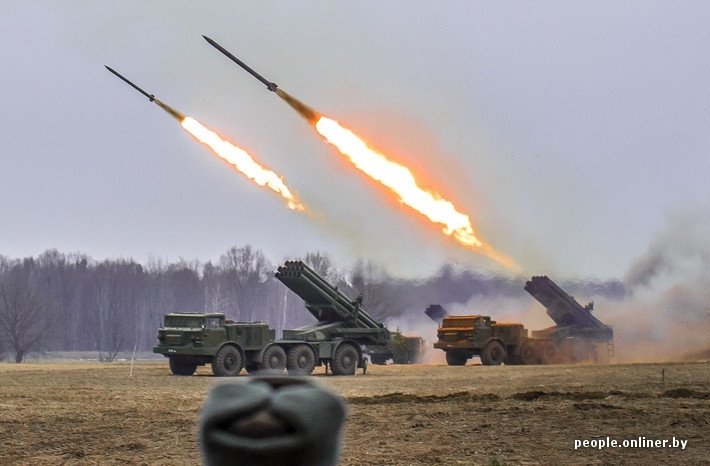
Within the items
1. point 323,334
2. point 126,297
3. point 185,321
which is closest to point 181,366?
point 185,321

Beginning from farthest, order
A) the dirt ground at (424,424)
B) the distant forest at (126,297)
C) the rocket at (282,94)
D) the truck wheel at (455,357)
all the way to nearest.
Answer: the distant forest at (126,297) → the truck wheel at (455,357) → the rocket at (282,94) → the dirt ground at (424,424)

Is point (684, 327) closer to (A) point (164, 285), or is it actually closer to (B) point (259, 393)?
(B) point (259, 393)

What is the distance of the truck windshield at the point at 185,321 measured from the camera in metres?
28.7

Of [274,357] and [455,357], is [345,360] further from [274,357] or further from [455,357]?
[455,357]

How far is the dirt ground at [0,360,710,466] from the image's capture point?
39.7 feet

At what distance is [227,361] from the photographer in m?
28.3

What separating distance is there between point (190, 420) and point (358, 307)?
16.5 meters

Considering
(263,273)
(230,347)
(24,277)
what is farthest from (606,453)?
(24,277)

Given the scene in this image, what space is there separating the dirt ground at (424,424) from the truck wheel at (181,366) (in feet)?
20.9

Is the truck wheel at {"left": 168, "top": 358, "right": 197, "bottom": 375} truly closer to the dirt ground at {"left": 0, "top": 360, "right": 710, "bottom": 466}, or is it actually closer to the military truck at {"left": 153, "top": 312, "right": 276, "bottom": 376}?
the military truck at {"left": 153, "top": 312, "right": 276, "bottom": 376}

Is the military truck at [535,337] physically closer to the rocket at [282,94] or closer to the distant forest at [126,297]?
the rocket at [282,94]

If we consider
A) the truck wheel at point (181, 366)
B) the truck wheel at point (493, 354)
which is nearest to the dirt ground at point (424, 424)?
the truck wheel at point (181, 366)

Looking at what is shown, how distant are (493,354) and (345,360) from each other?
8.68 meters

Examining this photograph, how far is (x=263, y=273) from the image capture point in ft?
331
